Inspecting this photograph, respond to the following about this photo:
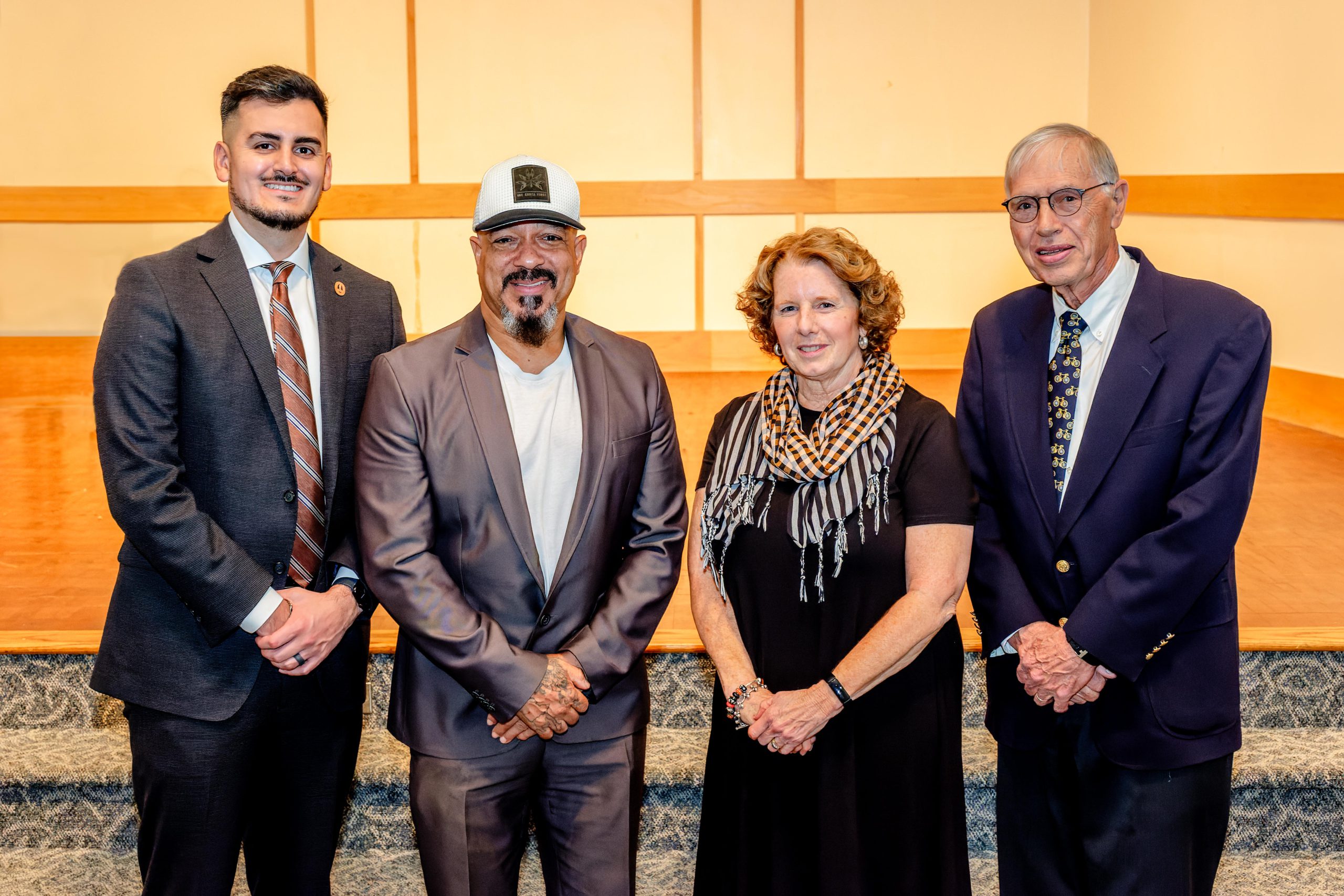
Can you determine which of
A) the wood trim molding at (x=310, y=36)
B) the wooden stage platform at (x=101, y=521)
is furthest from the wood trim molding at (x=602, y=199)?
the wooden stage platform at (x=101, y=521)

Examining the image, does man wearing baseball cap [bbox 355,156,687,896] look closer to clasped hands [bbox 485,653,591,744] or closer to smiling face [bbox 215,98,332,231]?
clasped hands [bbox 485,653,591,744]

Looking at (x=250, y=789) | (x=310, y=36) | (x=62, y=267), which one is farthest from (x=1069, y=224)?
(x=62, y=267)

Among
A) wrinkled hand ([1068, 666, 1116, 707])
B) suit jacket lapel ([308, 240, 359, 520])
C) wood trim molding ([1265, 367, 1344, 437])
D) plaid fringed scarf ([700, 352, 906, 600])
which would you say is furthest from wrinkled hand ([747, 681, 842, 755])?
wood trim molding ([1265, 367, 1344, 437])

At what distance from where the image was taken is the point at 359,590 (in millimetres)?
2186

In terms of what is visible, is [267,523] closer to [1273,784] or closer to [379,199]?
[1273,784]

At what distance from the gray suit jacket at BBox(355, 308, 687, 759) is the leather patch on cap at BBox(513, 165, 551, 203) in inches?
10.0

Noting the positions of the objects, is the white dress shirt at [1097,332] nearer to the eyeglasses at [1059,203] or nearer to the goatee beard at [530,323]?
the eyeglasses at [1059,203]

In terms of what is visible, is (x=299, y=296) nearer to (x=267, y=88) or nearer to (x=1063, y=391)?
(x=267, y=88)

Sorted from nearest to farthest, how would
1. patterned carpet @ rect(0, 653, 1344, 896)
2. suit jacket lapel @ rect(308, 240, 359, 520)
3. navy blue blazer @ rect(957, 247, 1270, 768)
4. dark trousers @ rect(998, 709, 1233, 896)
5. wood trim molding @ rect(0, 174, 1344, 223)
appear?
1. navy blue blazer @ rect(957, 247, 1270, 768)
2. dark trousers @ rect(998, 709, 1233, 896)
3. suit jacket lapel @ rect(308, 240, 359, 520)
4. patterned carpet @ rect(0, 653, 1344, 896)
5. wood trim molding @ rect(0, 174, 1344, 223)

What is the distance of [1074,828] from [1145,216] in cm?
581

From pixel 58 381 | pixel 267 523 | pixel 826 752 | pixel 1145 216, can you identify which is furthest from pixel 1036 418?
pixel 58 381

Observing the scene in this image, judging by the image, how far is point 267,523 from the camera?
2.07 metres

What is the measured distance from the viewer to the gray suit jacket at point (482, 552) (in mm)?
1957

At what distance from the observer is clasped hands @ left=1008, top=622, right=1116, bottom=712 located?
2.00 metres
